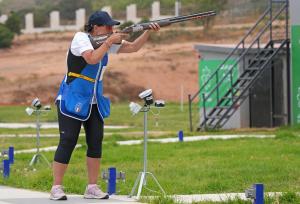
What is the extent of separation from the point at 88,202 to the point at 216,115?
18092 millimetres

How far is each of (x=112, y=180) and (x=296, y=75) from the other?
16052 mm

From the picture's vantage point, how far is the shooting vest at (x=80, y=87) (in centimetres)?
1180

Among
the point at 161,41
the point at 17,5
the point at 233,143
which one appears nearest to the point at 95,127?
the point at 233,143

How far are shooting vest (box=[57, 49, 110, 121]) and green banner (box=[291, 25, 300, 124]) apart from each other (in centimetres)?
1639

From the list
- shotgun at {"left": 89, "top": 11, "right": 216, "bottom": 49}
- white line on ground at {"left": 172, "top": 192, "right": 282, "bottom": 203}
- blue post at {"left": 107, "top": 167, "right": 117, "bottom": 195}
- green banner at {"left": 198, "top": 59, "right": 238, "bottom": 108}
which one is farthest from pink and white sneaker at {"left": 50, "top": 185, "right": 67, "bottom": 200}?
green banner at {"left": 198, "top": 59, "right": 238, "bottom": 108}

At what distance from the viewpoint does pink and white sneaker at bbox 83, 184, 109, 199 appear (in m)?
12.0

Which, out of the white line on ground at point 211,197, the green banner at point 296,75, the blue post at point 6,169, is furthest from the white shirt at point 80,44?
the green banner at point 296,75

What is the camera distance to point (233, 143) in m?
21.8

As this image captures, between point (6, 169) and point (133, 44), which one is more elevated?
point (133, 44)

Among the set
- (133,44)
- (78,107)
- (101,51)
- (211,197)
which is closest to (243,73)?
(133,44)

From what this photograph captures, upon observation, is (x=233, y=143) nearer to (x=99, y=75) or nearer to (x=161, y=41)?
(x=99, y=75)

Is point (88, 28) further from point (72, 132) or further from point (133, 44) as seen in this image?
point (72, 132)

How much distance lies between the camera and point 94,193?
A: 1199 cm

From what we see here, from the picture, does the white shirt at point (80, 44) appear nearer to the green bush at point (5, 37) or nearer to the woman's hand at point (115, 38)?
the woman's hand at point (115, 38)
